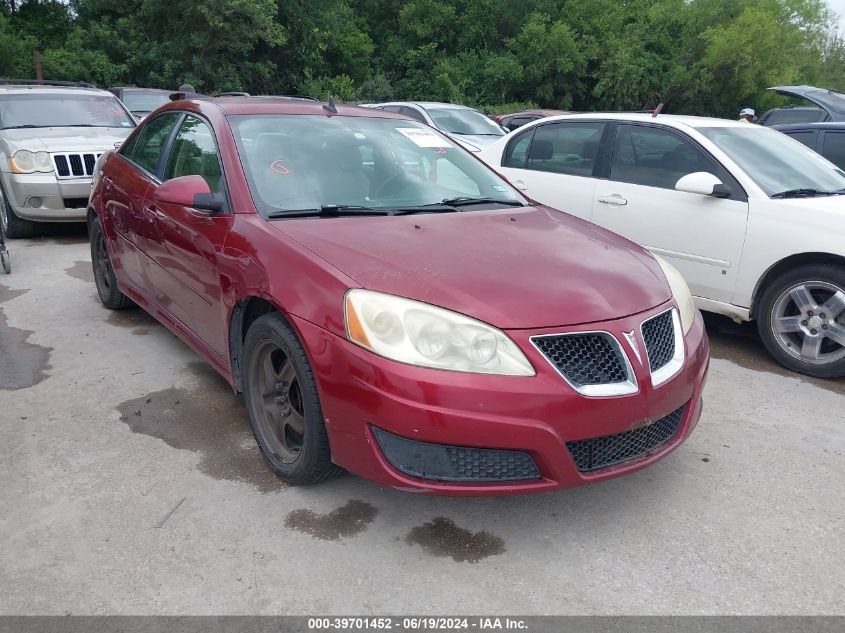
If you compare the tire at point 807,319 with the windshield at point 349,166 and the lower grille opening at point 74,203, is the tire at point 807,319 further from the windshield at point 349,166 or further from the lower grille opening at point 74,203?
the lower grille opening at point 74,203

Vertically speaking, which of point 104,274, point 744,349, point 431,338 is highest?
point 431,338

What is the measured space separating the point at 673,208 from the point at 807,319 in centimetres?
120

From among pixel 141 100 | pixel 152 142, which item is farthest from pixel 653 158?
pixel 141 100

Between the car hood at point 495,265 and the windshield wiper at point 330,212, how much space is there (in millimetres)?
68

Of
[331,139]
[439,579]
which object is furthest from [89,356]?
[439,579]

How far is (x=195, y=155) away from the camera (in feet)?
13.1

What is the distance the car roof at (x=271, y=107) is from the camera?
389 centimetres

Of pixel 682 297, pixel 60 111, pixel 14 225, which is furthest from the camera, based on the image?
pixel 60 111

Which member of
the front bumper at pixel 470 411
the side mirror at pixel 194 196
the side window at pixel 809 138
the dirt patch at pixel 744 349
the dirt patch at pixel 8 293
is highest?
the side mirror at pixel 194 196

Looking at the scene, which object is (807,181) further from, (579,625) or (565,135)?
A: (579,625)

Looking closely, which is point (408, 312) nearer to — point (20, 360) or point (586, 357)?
point (586, 357)

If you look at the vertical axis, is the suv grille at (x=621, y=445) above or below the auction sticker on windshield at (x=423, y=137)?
below

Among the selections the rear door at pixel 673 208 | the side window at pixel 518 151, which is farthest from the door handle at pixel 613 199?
the side window at pixel 518 151

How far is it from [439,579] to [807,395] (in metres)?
2.92
